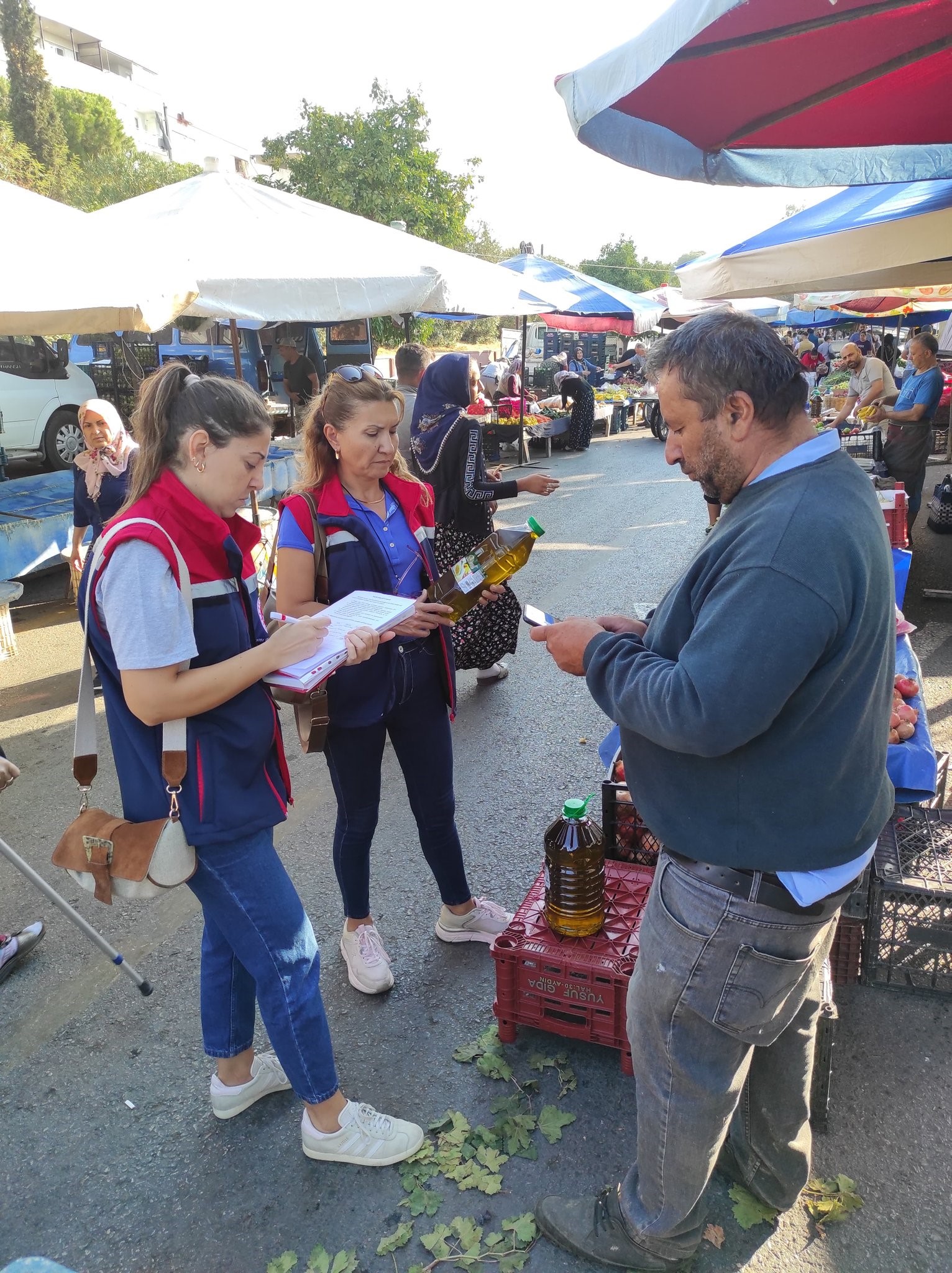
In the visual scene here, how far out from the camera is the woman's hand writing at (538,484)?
13.9ft

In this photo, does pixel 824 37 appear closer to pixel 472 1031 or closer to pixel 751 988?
pixel 751 988

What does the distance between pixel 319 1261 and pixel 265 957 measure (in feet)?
2.52

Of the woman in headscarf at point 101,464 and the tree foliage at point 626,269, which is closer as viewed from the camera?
the woman in headscarf at point 101,464

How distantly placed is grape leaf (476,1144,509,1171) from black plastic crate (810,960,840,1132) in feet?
2.88

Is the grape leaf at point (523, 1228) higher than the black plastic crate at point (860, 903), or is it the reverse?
the black plastic crate at point (860, 903)

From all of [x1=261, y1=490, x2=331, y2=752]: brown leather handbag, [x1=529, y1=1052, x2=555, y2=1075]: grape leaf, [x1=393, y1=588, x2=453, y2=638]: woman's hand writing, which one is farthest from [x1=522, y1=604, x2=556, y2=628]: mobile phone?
[x1=529, y1=1052, x2=555, y2=1075]: grape leaf

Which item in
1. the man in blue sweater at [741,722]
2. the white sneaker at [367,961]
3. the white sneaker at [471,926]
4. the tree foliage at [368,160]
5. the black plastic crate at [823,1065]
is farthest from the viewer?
the tree foliage at [368,160]

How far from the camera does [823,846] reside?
5.03 feet

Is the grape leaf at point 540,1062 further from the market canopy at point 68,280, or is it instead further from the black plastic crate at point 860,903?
the market canopy at point 68,280

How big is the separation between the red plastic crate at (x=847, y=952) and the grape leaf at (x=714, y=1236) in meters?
0.98

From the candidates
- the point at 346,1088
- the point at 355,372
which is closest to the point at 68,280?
the point at 355,372

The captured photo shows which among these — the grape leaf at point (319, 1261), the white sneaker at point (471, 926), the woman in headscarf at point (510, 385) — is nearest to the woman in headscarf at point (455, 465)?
the white sneaker at point (471, 926)

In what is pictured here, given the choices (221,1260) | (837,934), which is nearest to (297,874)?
(221,1260)

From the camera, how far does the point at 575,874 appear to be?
2611 millimetres
